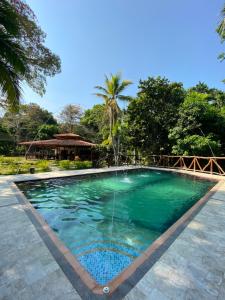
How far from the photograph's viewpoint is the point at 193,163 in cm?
1468

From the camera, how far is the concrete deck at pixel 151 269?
2029 millimetres

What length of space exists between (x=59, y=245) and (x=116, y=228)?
189 centimetres

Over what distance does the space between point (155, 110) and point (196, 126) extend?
4762 millimetres

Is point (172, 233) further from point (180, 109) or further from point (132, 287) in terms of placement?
point (180, 109)

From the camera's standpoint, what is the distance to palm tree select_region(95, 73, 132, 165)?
16.3 metres

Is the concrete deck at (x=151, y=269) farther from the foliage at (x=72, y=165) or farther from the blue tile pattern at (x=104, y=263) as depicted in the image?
the foliage at (x=72, y=165)

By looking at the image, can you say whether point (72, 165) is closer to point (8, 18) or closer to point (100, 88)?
point (100, 88)

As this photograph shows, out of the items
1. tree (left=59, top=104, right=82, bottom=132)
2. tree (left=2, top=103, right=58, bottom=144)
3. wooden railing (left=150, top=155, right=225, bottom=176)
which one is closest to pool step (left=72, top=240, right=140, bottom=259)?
wooden railing (left=150, top=155, right=225, bottom=176)

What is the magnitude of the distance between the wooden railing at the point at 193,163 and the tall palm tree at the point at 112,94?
18.4ft

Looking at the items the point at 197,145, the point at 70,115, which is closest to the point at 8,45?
the point at 197,145

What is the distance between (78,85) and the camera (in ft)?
81.1

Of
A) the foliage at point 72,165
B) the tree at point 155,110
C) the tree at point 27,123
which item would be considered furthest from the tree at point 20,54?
the tree at point 27,123

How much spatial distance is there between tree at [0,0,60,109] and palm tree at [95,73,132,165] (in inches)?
264

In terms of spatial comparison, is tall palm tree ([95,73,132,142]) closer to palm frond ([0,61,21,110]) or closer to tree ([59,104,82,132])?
palm frond ([0,61,21,110])
